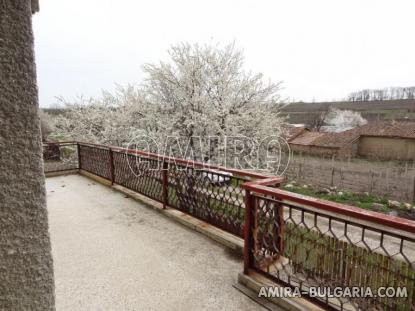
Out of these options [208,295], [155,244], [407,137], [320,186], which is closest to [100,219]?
[155,244]

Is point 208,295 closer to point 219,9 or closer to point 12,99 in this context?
point 12,99

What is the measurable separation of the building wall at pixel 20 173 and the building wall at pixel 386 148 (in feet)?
99.9

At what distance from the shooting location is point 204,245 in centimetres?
301

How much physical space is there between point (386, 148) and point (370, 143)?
1564mm

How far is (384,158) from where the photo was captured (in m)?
25.5

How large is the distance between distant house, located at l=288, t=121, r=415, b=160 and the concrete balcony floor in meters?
22.8

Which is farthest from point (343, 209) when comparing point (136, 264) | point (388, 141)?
point (388, 141)

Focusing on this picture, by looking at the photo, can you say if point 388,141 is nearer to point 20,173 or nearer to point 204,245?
point 204,245

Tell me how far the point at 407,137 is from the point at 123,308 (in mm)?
29584

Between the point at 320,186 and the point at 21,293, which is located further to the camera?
the point at 320,186

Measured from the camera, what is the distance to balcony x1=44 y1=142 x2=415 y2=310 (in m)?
1.83

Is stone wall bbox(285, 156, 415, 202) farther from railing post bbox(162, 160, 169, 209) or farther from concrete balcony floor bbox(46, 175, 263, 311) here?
concrete balcony floor bbox(46, 175, 263, 311)

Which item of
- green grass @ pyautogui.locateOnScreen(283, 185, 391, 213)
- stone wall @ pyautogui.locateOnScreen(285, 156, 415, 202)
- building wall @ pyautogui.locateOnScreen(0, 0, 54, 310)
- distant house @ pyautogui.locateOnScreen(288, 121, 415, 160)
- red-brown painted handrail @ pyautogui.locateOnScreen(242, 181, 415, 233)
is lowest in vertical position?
green grass @ pyautogui.locateOnScreen(283, 185, 391, 213)

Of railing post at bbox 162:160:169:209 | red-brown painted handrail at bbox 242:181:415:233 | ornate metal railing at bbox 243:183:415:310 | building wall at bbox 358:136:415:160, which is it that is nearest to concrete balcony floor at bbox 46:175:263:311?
railing post at bbox 162:160:169:209
